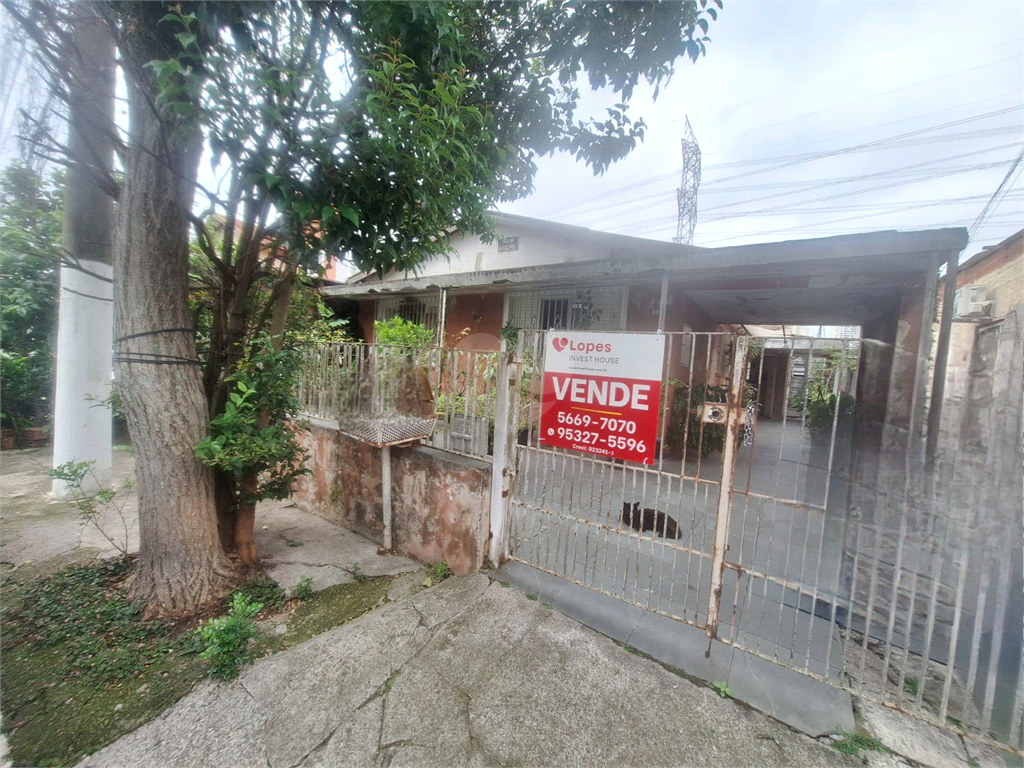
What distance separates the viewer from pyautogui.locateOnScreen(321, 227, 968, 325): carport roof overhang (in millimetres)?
3506

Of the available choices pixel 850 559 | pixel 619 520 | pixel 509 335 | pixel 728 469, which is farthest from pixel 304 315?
pixel 850 559

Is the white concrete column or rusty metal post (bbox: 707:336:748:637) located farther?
the white concrete column

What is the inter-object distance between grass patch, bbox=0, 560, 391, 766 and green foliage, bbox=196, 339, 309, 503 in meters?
0.90

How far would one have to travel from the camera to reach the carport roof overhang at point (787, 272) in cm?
351

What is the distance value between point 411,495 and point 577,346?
77.4 inches

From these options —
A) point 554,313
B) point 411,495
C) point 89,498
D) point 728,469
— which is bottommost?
point 89,498

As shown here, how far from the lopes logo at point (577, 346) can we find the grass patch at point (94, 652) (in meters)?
2.27

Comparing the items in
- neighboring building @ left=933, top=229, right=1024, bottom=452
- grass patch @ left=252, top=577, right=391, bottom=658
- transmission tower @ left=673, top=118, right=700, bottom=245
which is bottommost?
grass patch @ left=252, top=577, right=391, bottom=658

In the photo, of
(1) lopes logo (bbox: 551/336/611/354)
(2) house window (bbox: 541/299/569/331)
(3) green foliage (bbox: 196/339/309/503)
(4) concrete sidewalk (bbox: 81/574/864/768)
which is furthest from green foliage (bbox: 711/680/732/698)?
(2) house window (bbox: 541/299/569/331)

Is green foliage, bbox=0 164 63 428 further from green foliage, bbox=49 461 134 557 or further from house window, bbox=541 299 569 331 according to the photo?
house window, bbox=541 299 569 331

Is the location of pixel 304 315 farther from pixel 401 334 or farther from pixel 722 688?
pixel 722 688

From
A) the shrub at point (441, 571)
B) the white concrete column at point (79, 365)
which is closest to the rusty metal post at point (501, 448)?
the shrub at point (441, 571)

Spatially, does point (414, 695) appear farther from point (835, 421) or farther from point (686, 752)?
point (835, 421)

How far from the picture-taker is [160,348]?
2.58 metres
